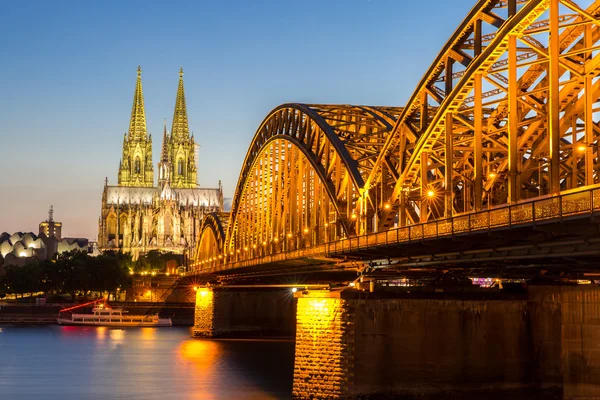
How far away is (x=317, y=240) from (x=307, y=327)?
91.7 ft

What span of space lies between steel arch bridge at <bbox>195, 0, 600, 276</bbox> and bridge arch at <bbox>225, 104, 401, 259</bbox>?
17 centimetres

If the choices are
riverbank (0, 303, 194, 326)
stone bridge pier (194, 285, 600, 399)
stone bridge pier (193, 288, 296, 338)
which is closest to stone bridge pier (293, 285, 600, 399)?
stone bridge pier (194, 285, 600, 399)

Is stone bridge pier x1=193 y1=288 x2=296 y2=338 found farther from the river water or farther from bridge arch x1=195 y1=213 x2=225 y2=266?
bridge arch x1=195 y1=213 x2=225 y2=266

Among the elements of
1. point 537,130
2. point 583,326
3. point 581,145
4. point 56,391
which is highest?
point 537,130

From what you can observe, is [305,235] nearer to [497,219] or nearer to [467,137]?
[467,137]

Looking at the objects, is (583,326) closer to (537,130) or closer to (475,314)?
(475,314)

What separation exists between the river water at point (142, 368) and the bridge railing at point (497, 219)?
17656 mm

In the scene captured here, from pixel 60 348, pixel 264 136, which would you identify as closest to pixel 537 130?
pixel 264 136

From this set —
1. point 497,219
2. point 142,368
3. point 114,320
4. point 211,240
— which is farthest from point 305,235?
point 114,320

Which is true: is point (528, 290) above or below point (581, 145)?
below

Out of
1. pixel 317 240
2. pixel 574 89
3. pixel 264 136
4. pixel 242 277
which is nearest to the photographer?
pixel 574 89

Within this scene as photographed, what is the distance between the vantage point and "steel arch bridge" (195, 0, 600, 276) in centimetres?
4225

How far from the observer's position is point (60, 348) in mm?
112250

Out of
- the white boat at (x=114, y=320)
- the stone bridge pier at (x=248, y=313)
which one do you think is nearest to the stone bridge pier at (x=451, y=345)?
the stone bridge pier at (x=248, y=313)
